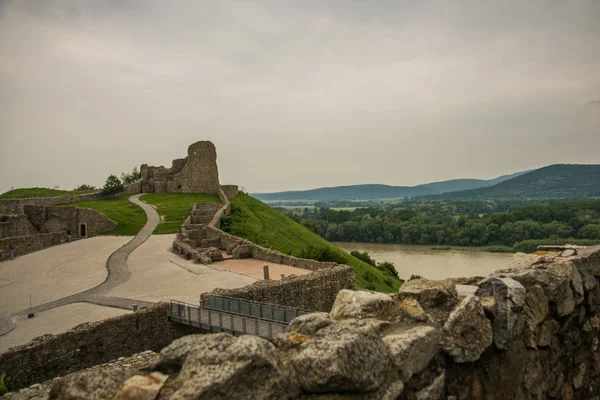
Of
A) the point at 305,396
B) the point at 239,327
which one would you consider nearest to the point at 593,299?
the point at 305,396

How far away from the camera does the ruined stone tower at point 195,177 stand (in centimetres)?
5247

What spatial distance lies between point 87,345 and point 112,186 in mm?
43861

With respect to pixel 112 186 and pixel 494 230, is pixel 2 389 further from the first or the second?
pixel 494 230

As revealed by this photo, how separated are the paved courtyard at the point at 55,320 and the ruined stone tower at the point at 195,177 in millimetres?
35186

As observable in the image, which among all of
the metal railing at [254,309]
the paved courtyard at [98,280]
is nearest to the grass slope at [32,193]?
the paved courtyard at [98,280]

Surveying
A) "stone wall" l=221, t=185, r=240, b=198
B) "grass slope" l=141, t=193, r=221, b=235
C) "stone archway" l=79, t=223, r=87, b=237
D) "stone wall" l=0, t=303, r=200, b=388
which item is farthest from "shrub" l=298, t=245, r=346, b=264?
"stone wall" l=221, t=185, r=240, b=198

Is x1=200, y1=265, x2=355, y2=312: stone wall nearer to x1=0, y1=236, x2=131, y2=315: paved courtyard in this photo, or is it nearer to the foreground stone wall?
the foreground stone wall

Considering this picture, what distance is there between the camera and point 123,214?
3978 centimetres

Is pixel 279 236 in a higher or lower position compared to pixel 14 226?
lower

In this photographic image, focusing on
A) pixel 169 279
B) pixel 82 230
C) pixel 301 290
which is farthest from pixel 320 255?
pixel 82 230

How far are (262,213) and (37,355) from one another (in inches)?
1424

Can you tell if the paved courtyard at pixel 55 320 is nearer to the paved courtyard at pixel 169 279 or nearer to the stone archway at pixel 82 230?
the paved courtyard at pixel 169 279

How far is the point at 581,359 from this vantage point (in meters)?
5.78

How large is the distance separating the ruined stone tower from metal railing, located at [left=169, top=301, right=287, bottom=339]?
129 ft
